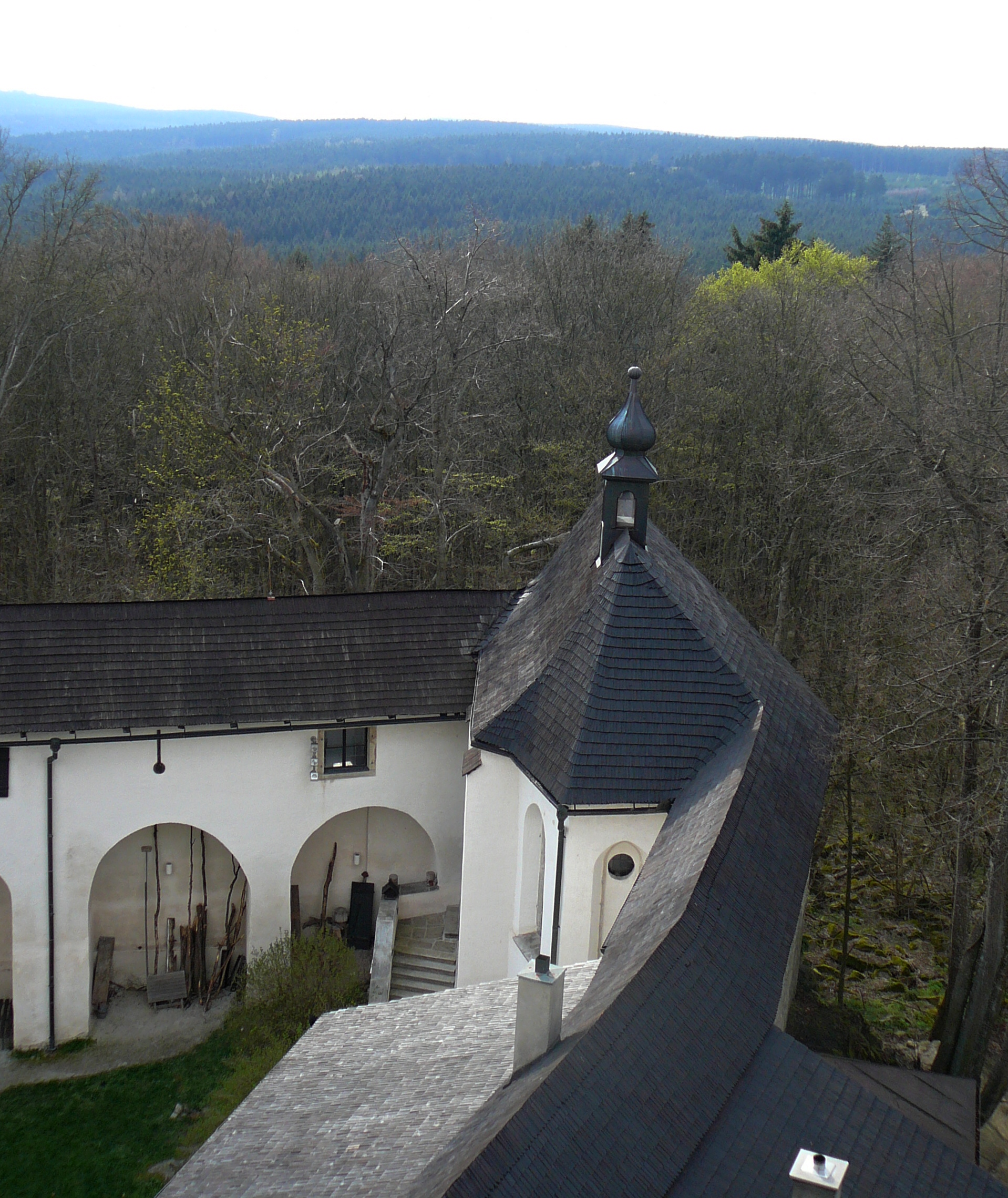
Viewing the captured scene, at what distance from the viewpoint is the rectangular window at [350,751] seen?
2086 centimetres

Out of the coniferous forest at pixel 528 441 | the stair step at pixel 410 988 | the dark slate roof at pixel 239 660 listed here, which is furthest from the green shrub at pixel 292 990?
the coniferous forest at pixel 528 441

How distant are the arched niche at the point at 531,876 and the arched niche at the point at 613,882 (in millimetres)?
1818

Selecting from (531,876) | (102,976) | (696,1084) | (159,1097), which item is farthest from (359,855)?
(696,1084)

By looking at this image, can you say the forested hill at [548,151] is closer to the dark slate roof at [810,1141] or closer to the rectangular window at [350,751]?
the rectangular window at [350,751]

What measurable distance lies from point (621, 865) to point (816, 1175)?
8156mm

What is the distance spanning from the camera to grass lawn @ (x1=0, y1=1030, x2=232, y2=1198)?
16422 millimetres

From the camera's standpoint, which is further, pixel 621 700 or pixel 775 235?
pixel 775 235

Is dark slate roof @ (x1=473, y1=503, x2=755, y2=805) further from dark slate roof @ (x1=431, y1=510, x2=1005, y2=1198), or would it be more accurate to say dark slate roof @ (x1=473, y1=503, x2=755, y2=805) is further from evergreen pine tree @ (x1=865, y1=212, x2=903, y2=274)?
evergreen pine tree @ (x1=865, y1=212, x2=903, y2=274)

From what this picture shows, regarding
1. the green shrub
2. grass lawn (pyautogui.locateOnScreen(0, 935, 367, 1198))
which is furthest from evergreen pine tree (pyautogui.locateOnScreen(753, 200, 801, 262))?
grass lawn (pyautogui.locateOnScreen(0, 935, 367, 1198))

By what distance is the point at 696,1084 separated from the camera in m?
9.70

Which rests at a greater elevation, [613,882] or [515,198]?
[515,198]

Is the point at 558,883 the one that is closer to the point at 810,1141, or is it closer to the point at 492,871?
the point at 492,871

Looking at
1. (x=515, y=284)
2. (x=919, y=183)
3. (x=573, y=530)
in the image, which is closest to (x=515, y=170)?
(x=919, y=183)

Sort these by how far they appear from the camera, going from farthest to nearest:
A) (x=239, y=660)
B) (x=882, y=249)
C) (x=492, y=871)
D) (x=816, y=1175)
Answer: (x=882, y=249) → (x=239, y=660) → (x=492, y=871) → (x=816, y=1175)
